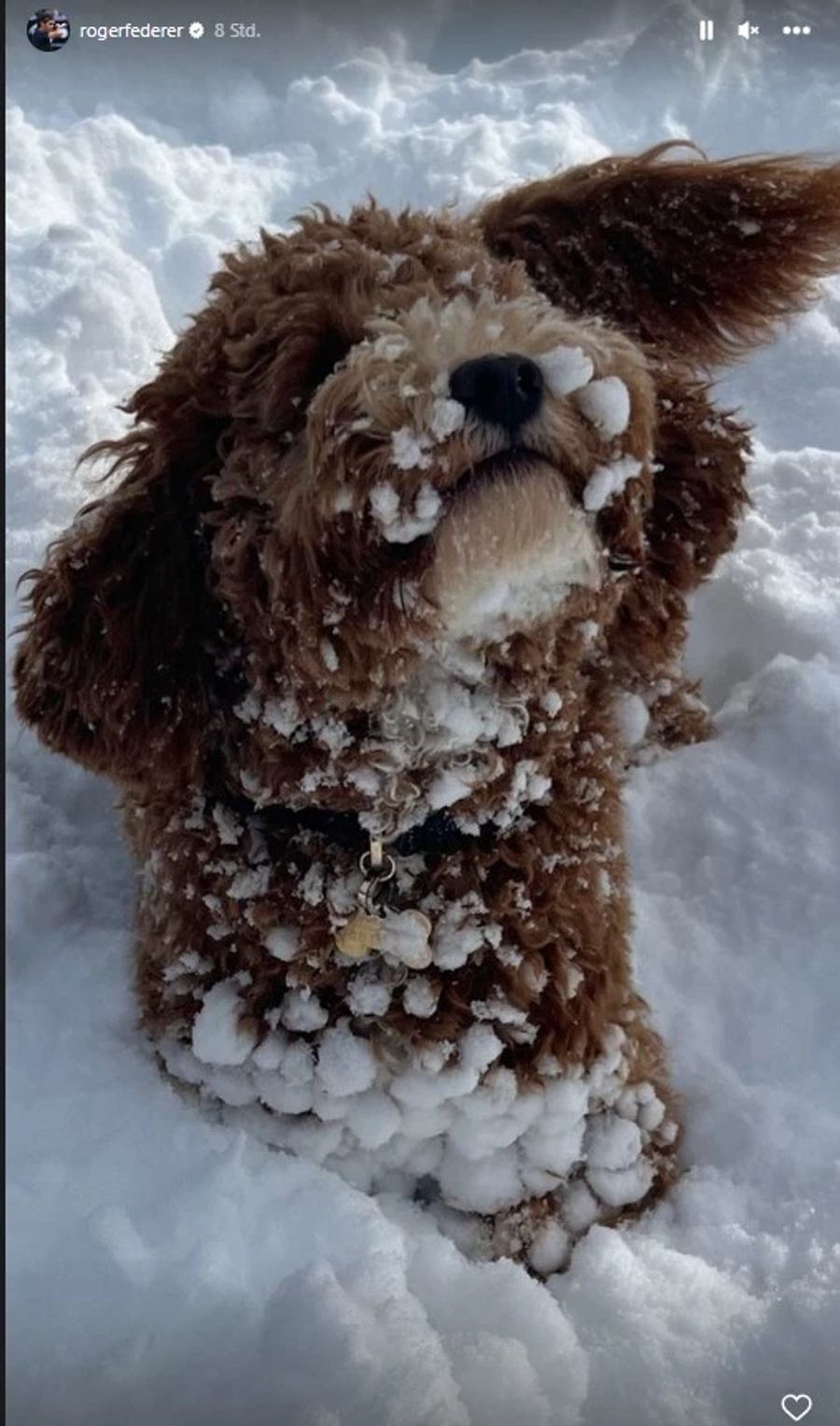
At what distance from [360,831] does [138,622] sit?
0.48 meters

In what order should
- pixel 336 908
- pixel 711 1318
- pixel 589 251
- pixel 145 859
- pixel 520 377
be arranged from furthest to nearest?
pixel 589 251, pixel 145 859, pixel 336 908, pixel 711 1318, pixel 520 377

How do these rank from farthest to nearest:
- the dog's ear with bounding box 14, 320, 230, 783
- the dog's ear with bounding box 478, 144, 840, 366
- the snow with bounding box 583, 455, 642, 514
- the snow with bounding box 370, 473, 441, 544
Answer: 1. the dog's ear with bounding box 478, 144, 840, 366
2. the dog's ear with bounding box 14, 320, 230, 783
3. the snow with bounding box 583, 455, 642, 514
4. the snow with bounding box 370, 473, 441, 544

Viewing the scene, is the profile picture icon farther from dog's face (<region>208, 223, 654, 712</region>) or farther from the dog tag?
the dog tag

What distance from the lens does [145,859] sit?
2434mm

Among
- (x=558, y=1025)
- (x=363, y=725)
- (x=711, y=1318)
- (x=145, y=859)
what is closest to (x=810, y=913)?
(x=558, y=1025)

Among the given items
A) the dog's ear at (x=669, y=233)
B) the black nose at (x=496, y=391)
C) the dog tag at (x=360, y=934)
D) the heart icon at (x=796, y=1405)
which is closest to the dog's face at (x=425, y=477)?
the black nose at (x=496, y=391)

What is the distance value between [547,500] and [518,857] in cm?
66

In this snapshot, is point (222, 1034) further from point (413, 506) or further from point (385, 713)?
point (413, 506)

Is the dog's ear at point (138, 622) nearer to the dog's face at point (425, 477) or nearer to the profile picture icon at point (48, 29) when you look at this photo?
the dog's face at point (425, 477)

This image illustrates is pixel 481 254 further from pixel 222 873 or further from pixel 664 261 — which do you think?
pixel 222 873

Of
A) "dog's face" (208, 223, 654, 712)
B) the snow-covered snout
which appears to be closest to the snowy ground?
"dog's face" (208, 223, 654, 712)

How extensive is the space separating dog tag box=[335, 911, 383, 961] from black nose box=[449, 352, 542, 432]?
2.65 feet

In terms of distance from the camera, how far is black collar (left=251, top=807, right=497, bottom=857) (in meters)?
2.15

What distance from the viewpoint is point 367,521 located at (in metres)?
1.78
